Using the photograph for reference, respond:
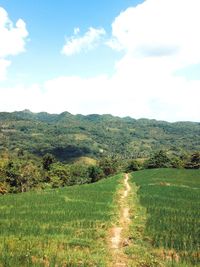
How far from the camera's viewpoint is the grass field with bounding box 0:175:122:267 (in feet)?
67.1

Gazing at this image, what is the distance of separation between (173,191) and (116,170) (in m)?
95.5

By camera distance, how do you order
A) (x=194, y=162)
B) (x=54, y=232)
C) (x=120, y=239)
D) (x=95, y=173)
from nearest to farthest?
1. (x=120, y=239)
2. (x=54, y=232)
3. (x=95, y=173)
4. (x=194, y=162)

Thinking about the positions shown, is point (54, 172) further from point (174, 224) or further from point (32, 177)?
point (174, 224)

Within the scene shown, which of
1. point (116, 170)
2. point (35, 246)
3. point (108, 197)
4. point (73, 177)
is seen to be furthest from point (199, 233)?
point (116, 170)

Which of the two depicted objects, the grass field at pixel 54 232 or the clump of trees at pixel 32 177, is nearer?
the grass field at pixel 54 232

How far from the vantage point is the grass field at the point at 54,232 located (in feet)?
67.1

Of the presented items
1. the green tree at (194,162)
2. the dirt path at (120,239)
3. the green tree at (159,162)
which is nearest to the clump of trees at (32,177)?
the green tree at (159,162)

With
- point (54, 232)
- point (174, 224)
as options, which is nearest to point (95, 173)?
point (174, 224)

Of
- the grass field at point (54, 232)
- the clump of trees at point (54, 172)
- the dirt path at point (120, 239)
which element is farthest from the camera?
the clump of trees at point (54, 172)

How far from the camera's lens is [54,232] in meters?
27.3

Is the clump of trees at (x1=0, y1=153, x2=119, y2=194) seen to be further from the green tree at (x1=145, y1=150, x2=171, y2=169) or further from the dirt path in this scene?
the dirt path

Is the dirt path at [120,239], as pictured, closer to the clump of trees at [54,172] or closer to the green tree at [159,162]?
the clump of trees at [54,172]

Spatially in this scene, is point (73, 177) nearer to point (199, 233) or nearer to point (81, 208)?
point (81, 208)

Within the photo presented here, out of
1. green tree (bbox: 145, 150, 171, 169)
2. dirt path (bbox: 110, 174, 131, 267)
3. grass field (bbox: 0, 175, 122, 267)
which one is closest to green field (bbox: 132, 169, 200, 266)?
dirt path (bbox: 110, 174, 131, 267)
